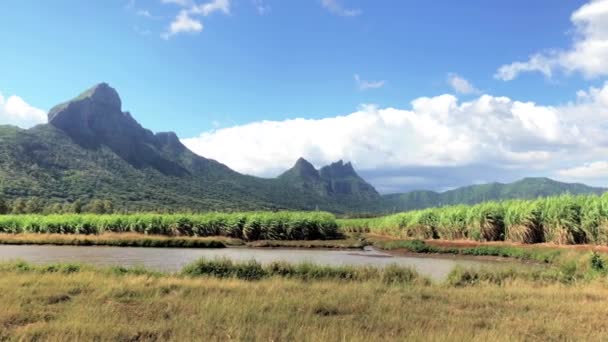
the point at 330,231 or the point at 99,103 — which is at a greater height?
the point at 99,103

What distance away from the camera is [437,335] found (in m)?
7.38

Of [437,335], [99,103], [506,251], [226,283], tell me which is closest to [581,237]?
[506,251]

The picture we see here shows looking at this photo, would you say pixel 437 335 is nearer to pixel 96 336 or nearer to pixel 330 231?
pixel 96 336

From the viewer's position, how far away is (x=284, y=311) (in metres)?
9.82

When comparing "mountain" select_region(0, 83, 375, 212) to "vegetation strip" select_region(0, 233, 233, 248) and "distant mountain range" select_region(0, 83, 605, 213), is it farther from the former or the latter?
"vegetation strip" select_region(0, 233, 233, 248)

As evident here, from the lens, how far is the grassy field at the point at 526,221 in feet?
96.7

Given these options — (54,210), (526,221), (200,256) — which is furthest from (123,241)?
(54,210)

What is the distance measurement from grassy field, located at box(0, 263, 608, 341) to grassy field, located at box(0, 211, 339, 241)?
3998 cm

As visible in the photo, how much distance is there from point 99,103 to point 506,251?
189820 mm

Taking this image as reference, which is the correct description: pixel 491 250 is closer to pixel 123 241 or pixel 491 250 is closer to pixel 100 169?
pixel 123 241

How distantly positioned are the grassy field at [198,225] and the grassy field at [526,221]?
1256 cm

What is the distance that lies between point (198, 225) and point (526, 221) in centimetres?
3583

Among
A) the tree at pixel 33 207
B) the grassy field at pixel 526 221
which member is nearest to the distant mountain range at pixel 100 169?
the tree at pixel 33 207

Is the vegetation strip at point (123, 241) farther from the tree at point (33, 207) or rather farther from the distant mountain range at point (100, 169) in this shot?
the distant mountain range at point (100, 169)
